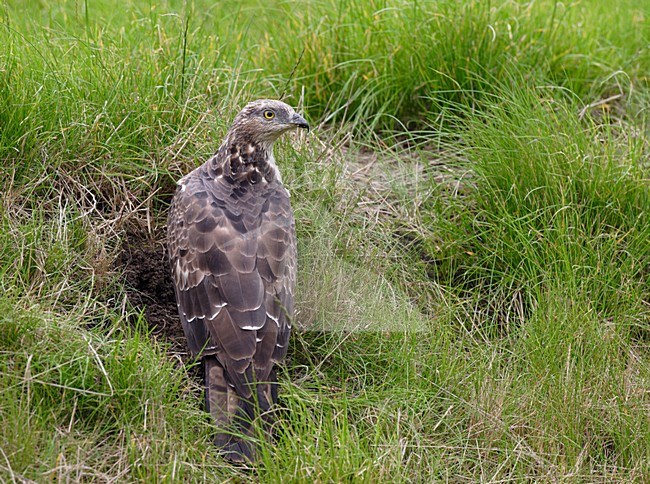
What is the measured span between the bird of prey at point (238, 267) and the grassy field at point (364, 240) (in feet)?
0.61

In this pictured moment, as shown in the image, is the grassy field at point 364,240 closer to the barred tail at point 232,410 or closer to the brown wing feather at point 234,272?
the barred tail at point 232,410

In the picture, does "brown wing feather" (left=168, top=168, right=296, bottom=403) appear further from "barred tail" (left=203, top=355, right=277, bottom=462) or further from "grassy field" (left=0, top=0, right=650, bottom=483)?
"grassy field" (left=0, top=0, right=650, bottom=483)

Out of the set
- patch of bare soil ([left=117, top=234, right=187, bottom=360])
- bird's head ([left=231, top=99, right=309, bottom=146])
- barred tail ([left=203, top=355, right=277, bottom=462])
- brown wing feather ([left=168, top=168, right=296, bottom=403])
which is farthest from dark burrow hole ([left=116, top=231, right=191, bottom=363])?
bird's head ([left=231, top=99, right=309, bottom=146])

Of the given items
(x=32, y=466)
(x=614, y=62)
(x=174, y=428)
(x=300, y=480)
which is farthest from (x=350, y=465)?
(x=614, y=62)

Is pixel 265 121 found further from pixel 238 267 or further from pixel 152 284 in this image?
pixel 152 284

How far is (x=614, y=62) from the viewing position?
6973 mm

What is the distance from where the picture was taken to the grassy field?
169 inches

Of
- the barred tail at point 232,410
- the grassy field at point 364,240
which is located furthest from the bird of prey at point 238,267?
the grassy field at point 364,240

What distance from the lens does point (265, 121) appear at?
529 cm

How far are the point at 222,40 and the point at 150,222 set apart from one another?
1797 mm

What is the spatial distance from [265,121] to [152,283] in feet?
3.62

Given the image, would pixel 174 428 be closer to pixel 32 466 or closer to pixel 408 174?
pixel 32 466

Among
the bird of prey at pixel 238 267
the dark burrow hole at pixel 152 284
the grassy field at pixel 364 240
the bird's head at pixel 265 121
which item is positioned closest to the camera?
the grassy field at pixel 364 240

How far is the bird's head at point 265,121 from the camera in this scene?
207 inches
